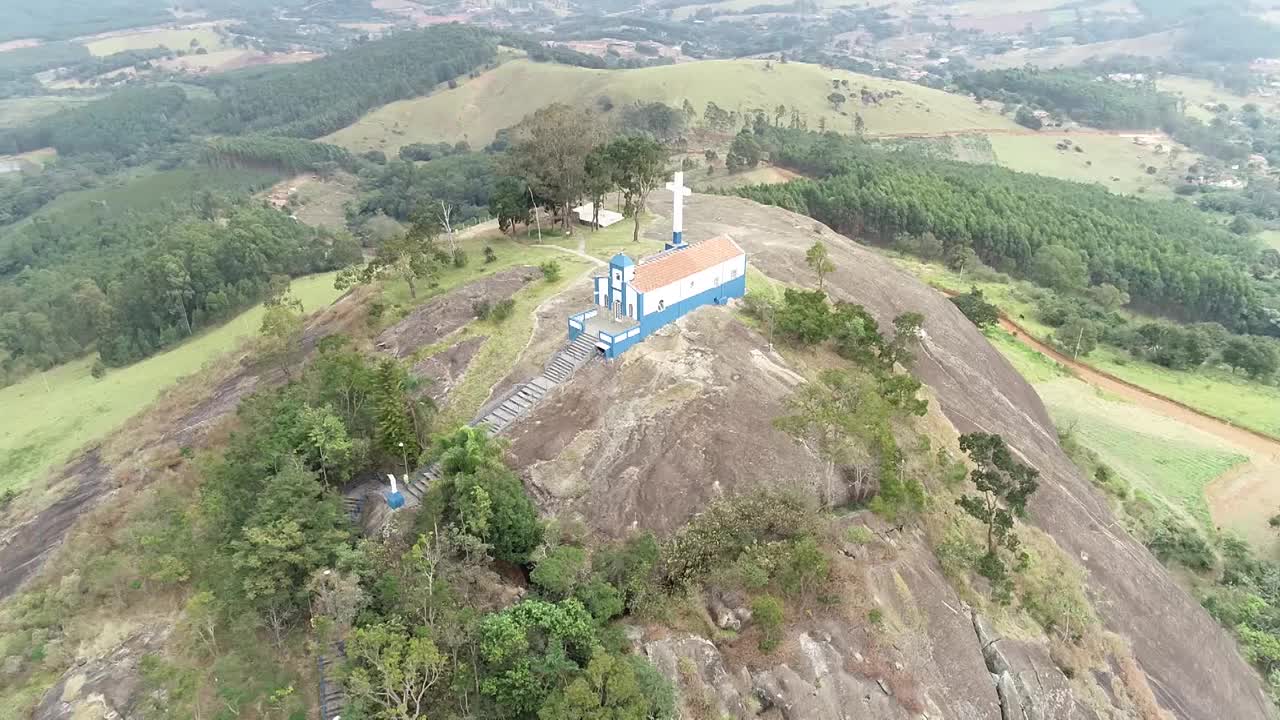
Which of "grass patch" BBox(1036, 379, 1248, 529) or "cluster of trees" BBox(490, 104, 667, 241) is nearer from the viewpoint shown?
"grass patch" BBox(1036, 379, 1248, 529)

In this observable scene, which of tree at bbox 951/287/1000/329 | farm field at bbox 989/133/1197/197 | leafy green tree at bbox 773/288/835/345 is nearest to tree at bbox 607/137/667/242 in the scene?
leafy green tree at bbox 773/288/835/345

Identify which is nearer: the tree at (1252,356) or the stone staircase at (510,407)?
the stone staircase at (510,407)

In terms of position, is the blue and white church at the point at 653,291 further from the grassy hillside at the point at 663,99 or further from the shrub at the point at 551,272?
the grassy hillside at the point at 663,99

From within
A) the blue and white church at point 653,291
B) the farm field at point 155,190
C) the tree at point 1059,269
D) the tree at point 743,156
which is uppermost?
the blue and white church at point 653,291

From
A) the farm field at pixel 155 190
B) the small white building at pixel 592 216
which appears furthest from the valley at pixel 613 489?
the farm field at pixel 155 190

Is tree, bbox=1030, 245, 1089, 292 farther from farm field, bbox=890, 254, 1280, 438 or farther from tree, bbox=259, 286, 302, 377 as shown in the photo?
tree, bbox=259, 286, 302, 377

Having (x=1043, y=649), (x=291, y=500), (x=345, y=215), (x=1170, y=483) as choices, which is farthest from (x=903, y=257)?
(x=345, y=215)

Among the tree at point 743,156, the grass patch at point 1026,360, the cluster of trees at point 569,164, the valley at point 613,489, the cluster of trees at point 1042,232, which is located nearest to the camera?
the valley at point 613,489
